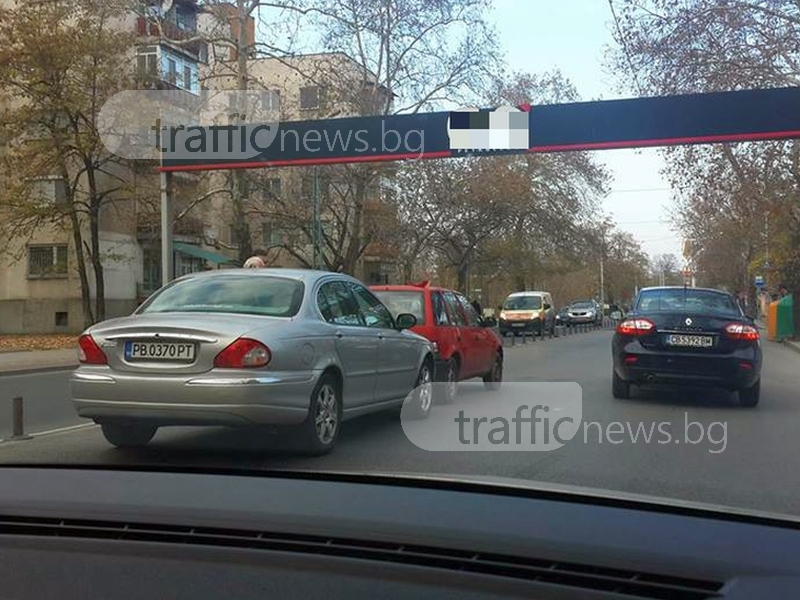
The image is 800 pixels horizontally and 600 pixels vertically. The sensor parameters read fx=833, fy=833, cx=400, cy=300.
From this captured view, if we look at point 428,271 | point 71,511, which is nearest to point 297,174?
point 428,271

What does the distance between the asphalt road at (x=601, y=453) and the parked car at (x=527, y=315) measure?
2402 centimetres

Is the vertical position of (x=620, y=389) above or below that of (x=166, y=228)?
below

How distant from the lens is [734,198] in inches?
1148

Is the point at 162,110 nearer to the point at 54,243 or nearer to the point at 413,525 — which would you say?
the point at 54,243

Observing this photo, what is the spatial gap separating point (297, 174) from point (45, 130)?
9.68m

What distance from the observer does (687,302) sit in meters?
10.8

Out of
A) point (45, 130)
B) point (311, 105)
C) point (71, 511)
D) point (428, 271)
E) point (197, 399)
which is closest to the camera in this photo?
point (71, 511)

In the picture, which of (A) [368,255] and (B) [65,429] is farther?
(A) [368,255]

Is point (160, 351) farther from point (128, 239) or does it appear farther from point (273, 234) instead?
point (128, 239)

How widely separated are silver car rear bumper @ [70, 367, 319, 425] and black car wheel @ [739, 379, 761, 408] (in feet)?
21.3

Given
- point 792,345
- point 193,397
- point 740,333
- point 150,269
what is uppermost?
point 150,269

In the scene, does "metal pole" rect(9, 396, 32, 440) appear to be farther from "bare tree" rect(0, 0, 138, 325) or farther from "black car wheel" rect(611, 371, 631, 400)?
"bare tree" rect(0, 0, 138, 325)

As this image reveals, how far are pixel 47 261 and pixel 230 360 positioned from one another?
3254 centimetres

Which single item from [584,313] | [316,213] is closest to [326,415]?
[316,213]
